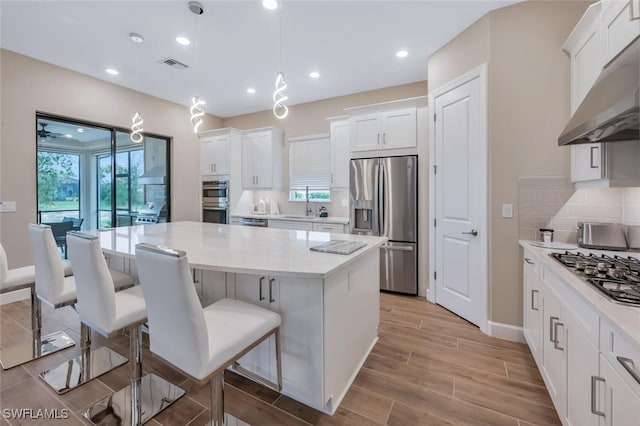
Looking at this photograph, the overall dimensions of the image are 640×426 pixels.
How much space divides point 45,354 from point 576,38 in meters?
4.96

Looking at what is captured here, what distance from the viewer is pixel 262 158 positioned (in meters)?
5.21

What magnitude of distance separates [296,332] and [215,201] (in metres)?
4.32

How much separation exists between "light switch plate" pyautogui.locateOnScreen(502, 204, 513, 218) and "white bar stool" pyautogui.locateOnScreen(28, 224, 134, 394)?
3207mm

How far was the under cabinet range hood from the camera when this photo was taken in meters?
1.24

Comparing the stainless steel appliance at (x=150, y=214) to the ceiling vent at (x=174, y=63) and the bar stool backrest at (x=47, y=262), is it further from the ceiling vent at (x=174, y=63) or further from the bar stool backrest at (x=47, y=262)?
the bar stool backrest at (x=47, y=262)

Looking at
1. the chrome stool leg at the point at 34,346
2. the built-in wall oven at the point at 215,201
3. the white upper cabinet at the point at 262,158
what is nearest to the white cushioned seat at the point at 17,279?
the chrome stool leg at the point at 34,346

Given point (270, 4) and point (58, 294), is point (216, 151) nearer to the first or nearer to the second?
point (270, 4)

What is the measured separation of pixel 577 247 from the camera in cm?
218

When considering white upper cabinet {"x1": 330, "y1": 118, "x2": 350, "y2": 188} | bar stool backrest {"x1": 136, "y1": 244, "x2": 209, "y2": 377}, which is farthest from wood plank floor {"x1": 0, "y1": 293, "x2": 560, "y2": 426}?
white upper cabinet {"x1": 330, "y1": 118, "x2": 350, "y2": 188}

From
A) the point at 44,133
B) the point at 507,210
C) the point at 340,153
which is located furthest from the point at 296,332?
the point at 44,133

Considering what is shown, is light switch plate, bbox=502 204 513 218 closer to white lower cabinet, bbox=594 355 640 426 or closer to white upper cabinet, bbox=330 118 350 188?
white lower cabinet, bbox=594 355 640 426

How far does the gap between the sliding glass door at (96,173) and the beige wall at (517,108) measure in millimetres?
5169

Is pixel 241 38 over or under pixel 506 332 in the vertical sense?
over

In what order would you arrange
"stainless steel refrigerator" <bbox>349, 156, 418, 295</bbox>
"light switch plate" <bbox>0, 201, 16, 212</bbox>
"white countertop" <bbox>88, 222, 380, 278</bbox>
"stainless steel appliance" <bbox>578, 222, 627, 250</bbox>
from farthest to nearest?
1. "stainless steel refrigerator" <bbox>349, 156, 418, 295</bbox>
2. "light switch plate" <bbox>0, 201, 16, 212</bbox>
3. "stainless steel appliance" <bbox>578, 222, 627, 250</bbox>
4. "white countertop" <bbox>88, 222, 380, 278</bbox>
